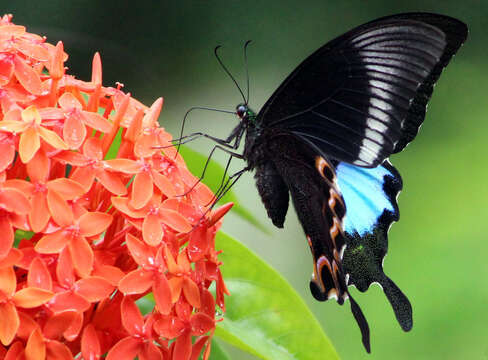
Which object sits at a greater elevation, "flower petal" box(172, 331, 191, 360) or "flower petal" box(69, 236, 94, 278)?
"flower petal" box(69, 236, 94, 278)

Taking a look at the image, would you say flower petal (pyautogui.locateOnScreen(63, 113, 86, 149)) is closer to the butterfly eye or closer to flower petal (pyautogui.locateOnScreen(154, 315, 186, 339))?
flower petal (pyautogui.locateOnScreen(154, 315, 186, 339))

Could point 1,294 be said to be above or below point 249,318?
above

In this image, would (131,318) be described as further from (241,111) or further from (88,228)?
(241,111)

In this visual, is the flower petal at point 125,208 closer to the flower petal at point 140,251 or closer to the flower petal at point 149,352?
the flower petal at point 140,251

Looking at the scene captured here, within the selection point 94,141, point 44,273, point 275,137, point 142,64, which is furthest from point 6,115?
point 142,64

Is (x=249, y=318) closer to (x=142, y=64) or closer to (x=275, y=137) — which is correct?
(x=275, y=137)

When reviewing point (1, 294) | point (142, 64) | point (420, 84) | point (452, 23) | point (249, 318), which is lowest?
point (142, 64)

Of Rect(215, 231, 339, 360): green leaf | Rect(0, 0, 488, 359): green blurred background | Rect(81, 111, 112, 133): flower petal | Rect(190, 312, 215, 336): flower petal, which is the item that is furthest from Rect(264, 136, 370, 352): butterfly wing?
Rect(0, 0, 488, 359): green blurred background
